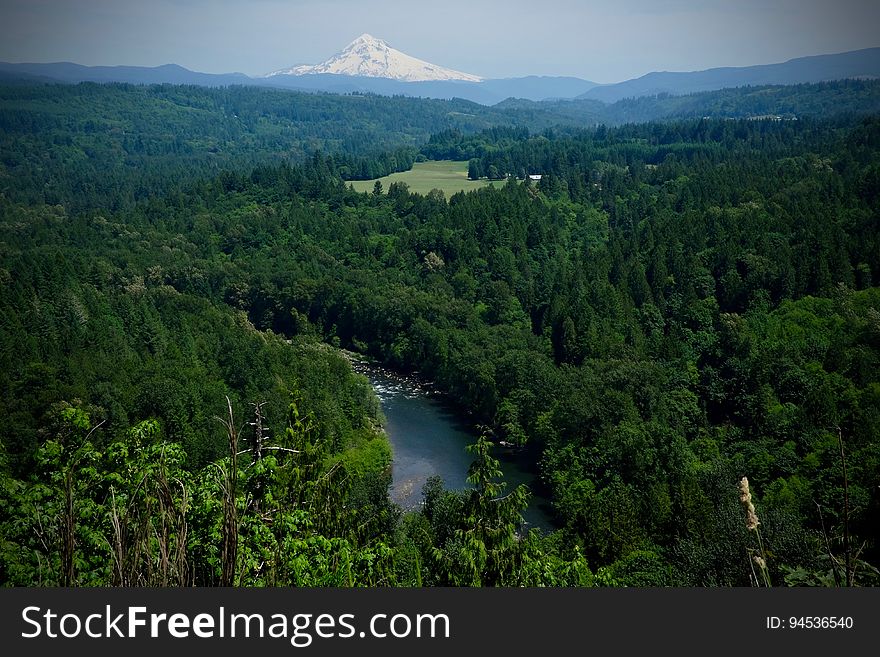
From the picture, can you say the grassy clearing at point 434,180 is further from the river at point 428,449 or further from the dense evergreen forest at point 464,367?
the river at point 428,449

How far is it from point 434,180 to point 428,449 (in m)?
49.8

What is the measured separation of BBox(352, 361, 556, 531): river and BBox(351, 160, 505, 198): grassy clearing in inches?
1294

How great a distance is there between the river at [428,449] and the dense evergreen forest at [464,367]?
824 millimetres

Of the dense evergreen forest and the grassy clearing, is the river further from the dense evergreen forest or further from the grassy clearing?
the grassy clearing

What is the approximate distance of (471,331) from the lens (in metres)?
38.9

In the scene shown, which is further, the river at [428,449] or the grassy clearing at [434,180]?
the grassy clearing at [434,180]

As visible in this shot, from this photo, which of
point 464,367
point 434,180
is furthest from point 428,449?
point 434,180

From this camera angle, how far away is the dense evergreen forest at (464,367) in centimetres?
685

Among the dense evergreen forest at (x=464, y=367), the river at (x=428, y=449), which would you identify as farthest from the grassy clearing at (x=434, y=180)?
the river at (x=428, y=449)

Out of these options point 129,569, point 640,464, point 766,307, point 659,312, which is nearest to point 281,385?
point 640,464

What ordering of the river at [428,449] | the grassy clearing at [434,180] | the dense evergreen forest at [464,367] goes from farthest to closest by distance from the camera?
the grassy clearing at [434,180], the river at [428,449], the dense evergreen forest at [464,367]

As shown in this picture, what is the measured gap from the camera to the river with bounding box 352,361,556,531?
25.2m

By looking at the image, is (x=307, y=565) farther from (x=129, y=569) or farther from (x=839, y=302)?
(x=839, y=302)

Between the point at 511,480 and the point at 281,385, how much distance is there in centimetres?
842
